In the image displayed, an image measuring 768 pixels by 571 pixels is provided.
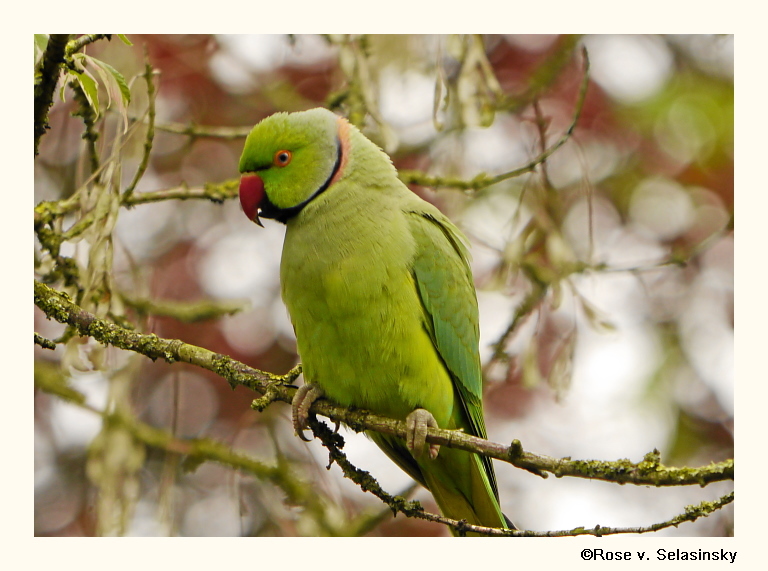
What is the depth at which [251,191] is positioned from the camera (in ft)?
9.04

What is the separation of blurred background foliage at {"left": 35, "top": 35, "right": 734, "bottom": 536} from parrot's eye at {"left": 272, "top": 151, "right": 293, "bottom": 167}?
0.41 m

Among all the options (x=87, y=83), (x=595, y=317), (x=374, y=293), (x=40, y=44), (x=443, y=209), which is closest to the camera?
(x=87, y=83)

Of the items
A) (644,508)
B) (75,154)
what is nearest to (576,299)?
(644,508)

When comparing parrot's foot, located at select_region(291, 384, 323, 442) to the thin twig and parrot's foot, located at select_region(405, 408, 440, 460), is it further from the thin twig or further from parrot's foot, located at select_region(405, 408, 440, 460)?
the thin twig

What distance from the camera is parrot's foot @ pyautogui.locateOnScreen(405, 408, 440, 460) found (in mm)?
2355

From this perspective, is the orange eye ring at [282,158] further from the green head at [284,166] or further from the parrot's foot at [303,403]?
the parrot's foot at [303,403]

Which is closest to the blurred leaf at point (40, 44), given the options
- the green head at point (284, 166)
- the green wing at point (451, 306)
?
the green head at point (284, 166)

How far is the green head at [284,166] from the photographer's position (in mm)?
2734

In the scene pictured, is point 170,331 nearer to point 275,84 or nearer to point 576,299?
point 275,84

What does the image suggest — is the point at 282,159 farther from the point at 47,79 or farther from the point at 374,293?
the point at 47,79

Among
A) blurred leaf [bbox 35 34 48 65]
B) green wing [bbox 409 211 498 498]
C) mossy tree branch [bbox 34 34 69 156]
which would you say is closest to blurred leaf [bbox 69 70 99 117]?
mossy tree branch [bbox 34 34 69 156]

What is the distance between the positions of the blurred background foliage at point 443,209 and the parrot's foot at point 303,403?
15.4 inches

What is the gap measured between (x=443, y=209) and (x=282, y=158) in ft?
4.31

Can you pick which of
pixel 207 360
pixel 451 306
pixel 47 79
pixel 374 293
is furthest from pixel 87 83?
pixel 451 306
